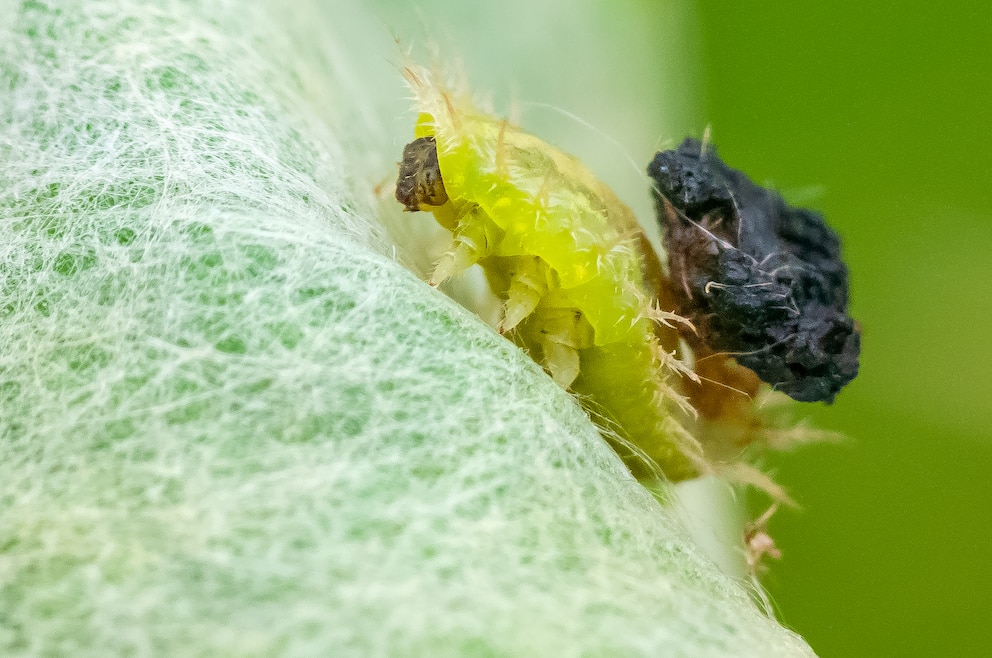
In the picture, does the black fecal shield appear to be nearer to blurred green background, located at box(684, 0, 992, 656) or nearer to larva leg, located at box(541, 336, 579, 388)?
larva leg, located at box(541, 336, 579, 388)

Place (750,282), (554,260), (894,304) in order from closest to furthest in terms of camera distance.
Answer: (554,260), (750,282), (894,304)

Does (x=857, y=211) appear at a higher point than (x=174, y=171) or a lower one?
higher

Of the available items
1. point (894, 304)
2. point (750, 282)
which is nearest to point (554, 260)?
point (750, 282)

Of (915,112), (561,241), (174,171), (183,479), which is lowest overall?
(183,479)

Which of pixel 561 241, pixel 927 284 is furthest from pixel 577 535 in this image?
pixel 927 284

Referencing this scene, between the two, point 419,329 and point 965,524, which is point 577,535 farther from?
point 965,524

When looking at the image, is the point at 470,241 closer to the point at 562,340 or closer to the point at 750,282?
the point at 562,340

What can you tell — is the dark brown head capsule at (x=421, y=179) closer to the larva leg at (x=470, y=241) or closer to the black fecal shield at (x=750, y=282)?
the larva leg at (x=470, y=241)
